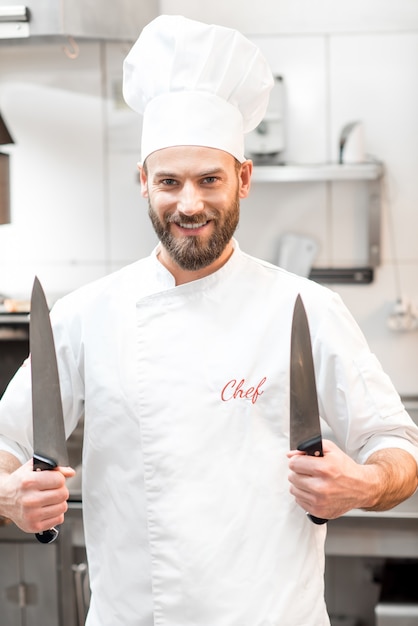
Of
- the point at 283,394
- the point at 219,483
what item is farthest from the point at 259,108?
the point at 219,483

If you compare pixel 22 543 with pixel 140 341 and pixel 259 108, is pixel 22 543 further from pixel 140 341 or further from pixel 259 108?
pixel 259 108

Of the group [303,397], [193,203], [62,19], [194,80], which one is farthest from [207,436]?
[62,19]

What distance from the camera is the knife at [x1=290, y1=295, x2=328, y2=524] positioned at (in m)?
1.01

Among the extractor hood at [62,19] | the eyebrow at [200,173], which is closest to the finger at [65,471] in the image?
the eyebrow at [200,173]

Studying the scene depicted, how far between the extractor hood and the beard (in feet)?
3.01

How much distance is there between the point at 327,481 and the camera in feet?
3.28

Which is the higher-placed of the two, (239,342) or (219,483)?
(239,342)

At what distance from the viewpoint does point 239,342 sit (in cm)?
118

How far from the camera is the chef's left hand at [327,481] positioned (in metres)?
1.00

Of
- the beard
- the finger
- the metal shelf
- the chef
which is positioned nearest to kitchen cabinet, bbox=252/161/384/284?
the metal shelf

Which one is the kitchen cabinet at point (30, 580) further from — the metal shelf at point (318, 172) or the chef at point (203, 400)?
the metal shelf at point (318, 172)

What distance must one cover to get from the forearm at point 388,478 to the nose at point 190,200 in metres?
0.37

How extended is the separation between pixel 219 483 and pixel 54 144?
4.64 ft

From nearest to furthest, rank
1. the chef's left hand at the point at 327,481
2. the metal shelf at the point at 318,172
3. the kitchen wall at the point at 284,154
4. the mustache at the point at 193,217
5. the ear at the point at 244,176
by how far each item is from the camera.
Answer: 1. the chef's left hand at the point at 327,481
2. the mustache at the point at 193,217
3. the ear at the point at 244,176
4. the metal shelf at the point at 318,172
5. the kitchen wall at the point at 284,154
